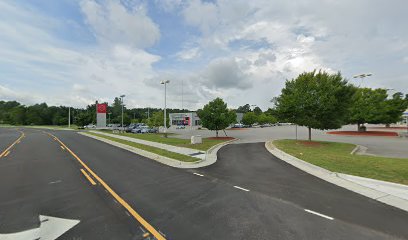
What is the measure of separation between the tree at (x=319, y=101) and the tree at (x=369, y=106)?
50.9 ft

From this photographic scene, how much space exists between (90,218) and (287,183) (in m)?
6.83

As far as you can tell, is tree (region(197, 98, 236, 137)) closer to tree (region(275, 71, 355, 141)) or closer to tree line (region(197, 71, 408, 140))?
tree line (region(197, 71, 408, 140))

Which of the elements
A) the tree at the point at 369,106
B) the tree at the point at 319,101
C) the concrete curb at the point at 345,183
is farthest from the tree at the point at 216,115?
the tree at the point at 369,106

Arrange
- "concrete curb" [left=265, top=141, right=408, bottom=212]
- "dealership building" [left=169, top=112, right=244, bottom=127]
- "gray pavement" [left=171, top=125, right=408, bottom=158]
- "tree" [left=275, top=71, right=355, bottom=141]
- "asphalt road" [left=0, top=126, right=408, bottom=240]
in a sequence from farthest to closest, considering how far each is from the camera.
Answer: "dealership building" [left=169, top=112, right=244, bottom=127], "tree" [left=275, top=71, right=355, bottom=141], "gray pavement" [left=171, top=125, right=408, bottom=158], "concrete curb" [left=265, top=141, right=408, bottom=212], "asphalt road" [left=0, top=126, right=408, bottom=240]

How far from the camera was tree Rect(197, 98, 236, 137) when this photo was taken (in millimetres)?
29297

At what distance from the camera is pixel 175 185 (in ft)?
29.1

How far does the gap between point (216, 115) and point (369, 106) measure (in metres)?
23.6

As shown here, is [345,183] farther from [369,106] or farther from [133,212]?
[369,106]

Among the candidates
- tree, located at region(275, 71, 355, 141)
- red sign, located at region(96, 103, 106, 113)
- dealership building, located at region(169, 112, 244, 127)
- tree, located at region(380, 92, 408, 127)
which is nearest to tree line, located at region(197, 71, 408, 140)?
tree, located at region(275, 71, 355, 141)

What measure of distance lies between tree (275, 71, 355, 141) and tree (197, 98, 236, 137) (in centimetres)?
839

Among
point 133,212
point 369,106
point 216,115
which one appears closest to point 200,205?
point 133,212

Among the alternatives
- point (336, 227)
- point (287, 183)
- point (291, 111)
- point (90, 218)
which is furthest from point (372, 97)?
point (90, 218)

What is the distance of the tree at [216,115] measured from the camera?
29297 mm

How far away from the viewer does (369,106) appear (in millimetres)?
34344
